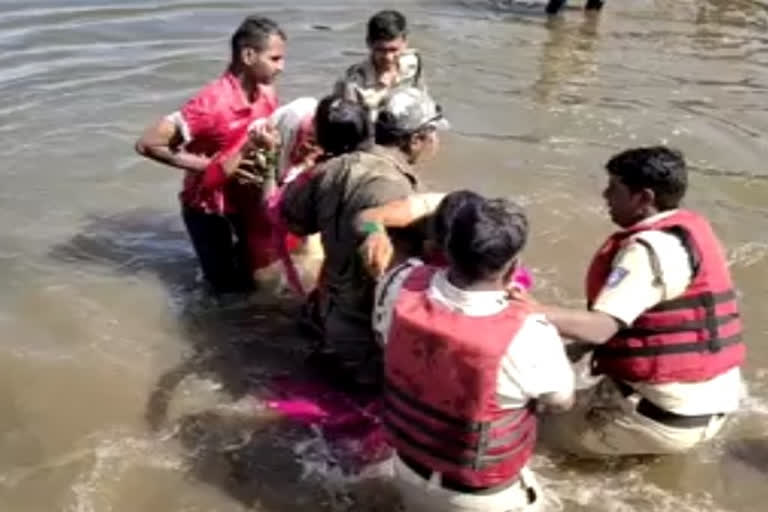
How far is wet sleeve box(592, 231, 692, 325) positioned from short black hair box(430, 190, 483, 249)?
0.64m

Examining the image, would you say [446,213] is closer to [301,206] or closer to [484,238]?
[484,238]

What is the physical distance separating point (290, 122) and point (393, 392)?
190cm

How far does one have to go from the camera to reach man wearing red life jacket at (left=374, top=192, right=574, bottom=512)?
360 cm

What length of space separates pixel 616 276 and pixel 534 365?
2.22 ft

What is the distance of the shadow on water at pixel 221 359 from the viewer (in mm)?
4898

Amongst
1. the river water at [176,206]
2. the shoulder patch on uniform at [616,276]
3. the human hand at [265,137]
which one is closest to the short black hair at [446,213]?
the shoulder patch on uniform at [616,276]

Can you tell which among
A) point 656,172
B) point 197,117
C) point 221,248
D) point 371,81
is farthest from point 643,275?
point 371,81

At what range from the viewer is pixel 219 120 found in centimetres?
562

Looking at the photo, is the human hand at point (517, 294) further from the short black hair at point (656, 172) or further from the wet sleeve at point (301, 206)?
the wet sleeve at point (301, 206)

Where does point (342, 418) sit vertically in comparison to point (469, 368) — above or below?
below

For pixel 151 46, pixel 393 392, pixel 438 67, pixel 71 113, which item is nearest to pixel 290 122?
pixel 393 392

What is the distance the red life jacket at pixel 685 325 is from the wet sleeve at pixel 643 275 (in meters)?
0.05

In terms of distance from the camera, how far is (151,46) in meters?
11.4

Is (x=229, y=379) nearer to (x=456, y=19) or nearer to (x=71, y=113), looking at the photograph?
(x=71, y=113)
